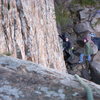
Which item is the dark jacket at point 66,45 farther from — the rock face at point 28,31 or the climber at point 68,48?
the rock face at point 28,31

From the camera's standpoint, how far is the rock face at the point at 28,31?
4.17 m

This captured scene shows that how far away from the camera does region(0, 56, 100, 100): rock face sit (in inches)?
68.1

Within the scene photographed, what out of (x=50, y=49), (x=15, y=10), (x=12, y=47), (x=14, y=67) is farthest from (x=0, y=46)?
(x=50, y=49)

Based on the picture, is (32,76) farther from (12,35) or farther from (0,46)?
(12,35)

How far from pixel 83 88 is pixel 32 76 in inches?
15.1

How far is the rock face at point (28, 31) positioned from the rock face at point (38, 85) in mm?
1649

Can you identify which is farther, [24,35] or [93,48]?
[93,48]

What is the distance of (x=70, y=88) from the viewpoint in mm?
1758

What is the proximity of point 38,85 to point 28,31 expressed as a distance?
3143 mm

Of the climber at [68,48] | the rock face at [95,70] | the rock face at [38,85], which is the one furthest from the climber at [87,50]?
the rock face at [38,85]

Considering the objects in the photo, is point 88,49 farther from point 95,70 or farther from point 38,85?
point 38,85

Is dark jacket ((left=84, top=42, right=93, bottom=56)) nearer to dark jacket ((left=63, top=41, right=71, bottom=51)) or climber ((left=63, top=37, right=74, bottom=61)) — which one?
climber ((left=63, top=37, right=74, bottom=61))

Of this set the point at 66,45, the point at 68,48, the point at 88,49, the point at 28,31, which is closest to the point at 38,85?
the point at 28,31

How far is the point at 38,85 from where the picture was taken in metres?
1.80
